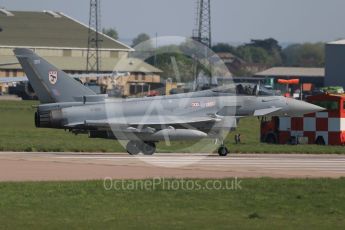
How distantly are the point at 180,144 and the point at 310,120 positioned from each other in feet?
21.3

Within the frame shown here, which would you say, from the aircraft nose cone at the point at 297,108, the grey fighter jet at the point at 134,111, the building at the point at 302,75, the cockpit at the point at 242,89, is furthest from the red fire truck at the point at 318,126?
the building at the point at 302,75

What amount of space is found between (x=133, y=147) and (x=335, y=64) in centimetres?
9233

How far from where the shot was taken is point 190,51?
83.1 metres

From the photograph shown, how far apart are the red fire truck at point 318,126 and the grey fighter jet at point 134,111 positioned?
25.6ft

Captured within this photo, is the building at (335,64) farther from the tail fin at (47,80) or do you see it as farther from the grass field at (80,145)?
the tail fin at (47,80)

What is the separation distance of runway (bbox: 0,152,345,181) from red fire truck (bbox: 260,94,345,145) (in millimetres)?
6863

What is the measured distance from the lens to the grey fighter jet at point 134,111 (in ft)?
105

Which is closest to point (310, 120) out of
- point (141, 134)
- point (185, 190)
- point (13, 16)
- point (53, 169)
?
point (141, 134)

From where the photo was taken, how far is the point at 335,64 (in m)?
122

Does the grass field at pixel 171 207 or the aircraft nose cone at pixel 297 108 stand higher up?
the aircraft nose cone at pixel 297 108

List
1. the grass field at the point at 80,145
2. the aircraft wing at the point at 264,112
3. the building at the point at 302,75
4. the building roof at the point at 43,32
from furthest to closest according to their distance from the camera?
the building at the point at 302,75
the building roof at the point at 43,32
the grass field at the point at 80,145
the aircraft wing at the point at 264,112

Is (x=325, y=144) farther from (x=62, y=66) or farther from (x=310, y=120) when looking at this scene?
(x=62, y=66)

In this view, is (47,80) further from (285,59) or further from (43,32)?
(285,59)

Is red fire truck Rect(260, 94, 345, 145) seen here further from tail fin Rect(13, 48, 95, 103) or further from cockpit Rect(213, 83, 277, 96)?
tail fin Rect(13, 48, 95, 103)
